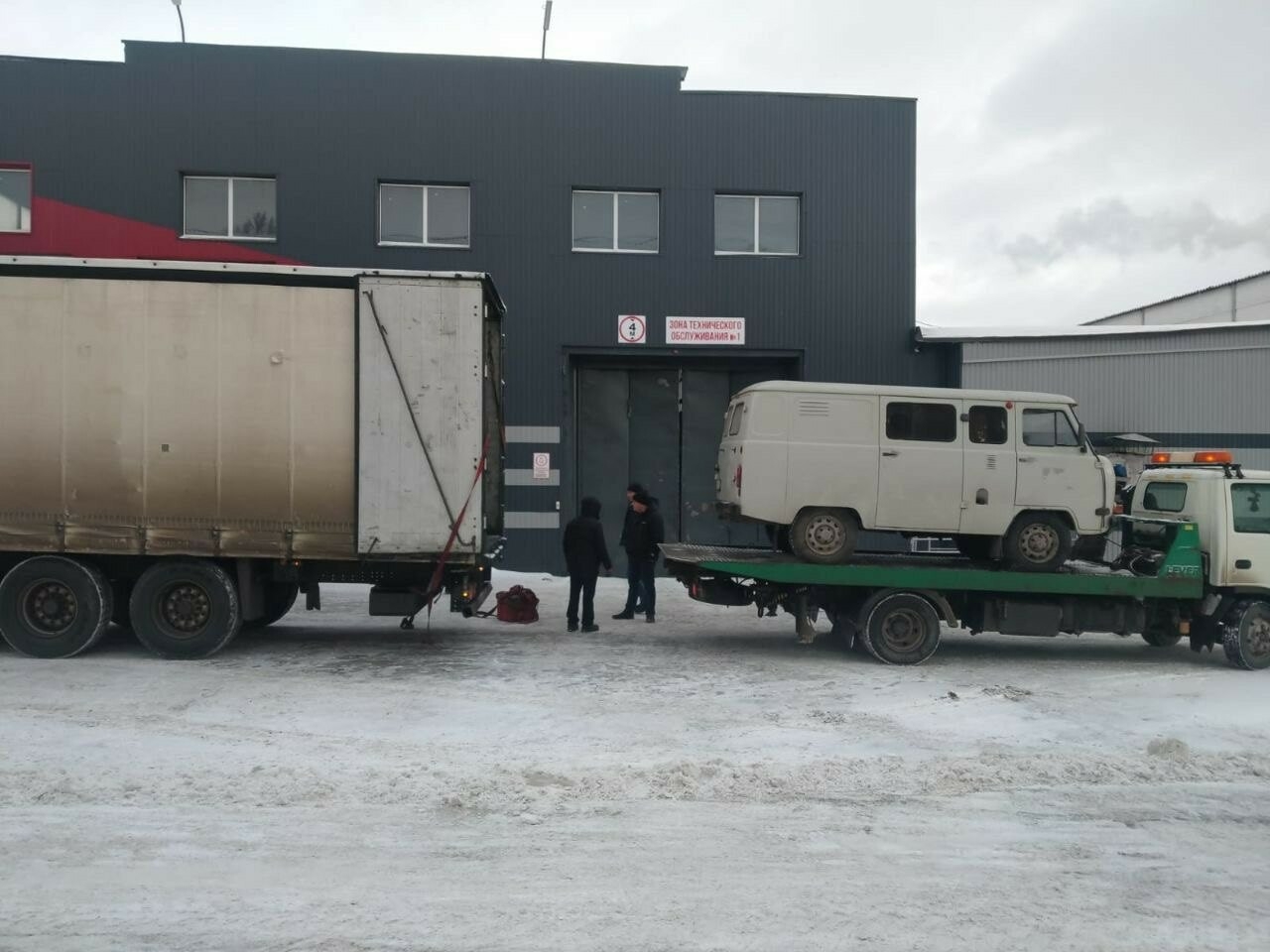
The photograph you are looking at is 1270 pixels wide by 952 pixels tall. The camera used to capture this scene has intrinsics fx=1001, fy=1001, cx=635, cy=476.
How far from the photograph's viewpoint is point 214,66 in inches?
721

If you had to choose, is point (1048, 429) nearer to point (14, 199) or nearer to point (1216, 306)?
point (14, 199)

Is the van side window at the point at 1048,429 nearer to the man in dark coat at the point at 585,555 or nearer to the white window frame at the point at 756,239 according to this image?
the man in dark coat at the point at 585,555

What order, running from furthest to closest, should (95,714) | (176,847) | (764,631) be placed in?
(764,631) → (95,714) → (176,847)

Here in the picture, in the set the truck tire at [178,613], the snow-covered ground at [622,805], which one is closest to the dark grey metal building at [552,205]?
the truck tire at [178,613]

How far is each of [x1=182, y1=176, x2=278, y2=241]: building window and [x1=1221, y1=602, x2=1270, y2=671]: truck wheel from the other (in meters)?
16.5

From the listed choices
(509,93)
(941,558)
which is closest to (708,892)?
(941,558)

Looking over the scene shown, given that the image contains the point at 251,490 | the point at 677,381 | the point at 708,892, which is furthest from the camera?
the point at 677,381

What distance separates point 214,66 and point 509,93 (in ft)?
17.6

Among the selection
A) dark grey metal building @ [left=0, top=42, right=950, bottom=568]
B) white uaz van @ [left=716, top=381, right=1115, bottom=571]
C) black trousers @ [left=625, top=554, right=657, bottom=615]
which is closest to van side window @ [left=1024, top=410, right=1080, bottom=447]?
white uaz van @ [left=716, top=381, right=1115, bottom=571]

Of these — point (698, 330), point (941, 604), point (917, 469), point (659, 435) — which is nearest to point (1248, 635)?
point (941, 604)

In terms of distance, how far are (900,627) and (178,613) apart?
304 inches

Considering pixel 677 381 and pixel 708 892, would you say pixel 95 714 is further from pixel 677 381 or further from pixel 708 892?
pixel 677 381

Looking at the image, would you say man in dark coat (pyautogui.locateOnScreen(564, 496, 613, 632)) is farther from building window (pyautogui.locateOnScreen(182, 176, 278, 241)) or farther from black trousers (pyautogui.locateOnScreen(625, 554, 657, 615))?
building window (pyautogui.locateOnScreen(182, 176, 278, 241))

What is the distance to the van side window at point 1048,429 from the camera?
36.7 ft
